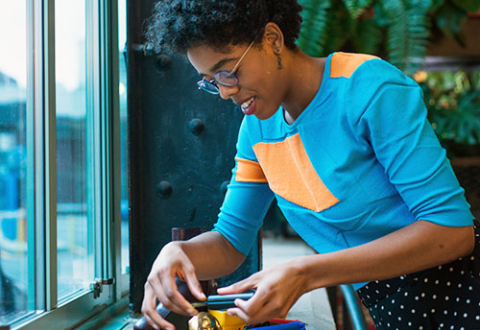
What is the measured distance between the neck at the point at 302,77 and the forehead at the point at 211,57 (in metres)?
0.12

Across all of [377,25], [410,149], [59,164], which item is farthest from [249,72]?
[377,25]

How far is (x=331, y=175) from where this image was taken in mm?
1024

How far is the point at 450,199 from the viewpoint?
2.88ft

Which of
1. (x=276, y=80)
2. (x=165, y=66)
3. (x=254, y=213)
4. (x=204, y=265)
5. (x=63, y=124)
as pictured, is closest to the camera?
(x=276, y=80)

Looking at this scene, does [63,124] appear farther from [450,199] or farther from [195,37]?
[450,199]

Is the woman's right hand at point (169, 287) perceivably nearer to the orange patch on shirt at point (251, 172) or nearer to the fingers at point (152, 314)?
the fingers at point (152, 314)

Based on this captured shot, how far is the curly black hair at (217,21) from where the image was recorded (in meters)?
0.94

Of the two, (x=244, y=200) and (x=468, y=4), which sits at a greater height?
(x=468, y=4)

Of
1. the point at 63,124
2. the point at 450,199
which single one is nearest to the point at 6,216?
the point at 63,124

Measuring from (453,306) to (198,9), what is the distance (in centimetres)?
75

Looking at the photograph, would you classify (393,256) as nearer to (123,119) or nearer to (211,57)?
(211,57)

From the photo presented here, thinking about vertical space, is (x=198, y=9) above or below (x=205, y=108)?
above

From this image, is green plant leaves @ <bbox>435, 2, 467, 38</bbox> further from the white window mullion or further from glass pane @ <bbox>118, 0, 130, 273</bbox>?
the white window mullion

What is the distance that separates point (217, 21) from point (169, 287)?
478mm
